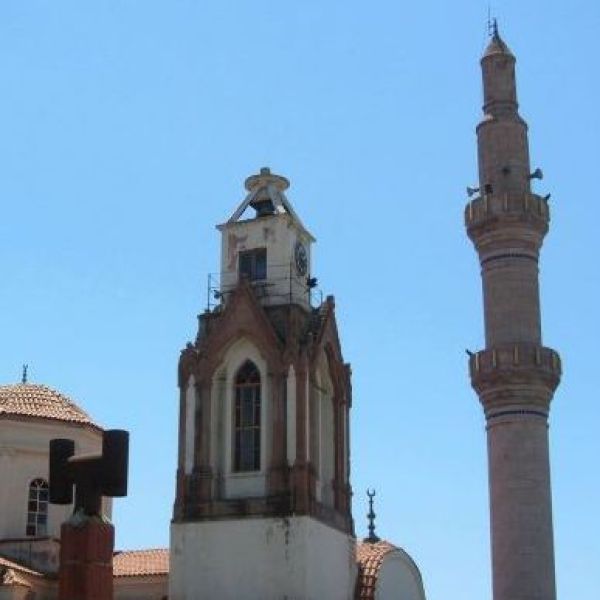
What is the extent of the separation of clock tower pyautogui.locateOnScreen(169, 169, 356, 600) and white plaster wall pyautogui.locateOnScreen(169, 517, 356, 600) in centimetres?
3

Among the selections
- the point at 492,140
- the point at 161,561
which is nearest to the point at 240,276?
the point at 161,561

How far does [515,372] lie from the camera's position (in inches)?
1772

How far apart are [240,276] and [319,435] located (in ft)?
17.3

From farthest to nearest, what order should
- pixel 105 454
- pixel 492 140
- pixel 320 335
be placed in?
pixel 492 140, pixel 320 335, pixel 105 454

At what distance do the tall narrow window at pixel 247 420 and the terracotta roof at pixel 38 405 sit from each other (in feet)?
19.0

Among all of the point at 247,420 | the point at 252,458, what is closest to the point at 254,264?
the point at 247,420

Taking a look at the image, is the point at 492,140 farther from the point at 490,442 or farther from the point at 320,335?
the point at 320,335

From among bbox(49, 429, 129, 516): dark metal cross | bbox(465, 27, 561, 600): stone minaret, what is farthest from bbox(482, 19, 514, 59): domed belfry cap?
bbox(49, 429, 129, 516): dark metal cross

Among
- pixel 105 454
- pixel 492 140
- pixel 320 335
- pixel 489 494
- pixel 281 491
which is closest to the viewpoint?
pixel 105 454

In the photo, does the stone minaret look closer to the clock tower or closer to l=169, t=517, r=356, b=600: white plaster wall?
the clock tower

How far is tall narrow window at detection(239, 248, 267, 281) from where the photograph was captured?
119ft

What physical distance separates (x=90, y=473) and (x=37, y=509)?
27.6 meters

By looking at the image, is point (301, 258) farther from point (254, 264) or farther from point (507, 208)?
point (507, 208)

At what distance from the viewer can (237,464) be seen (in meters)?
34.2
